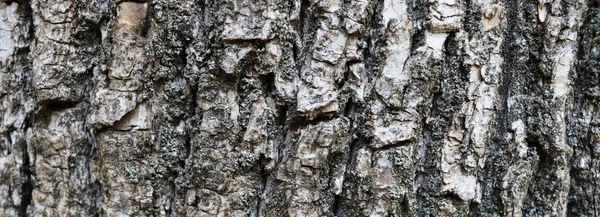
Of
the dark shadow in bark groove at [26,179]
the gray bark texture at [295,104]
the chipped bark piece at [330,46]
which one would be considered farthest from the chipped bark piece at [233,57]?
the dark shadow in bark groove at [26,179]

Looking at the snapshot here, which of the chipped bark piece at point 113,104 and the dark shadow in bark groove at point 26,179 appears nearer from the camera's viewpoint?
the chipped bark piece at point 113,104

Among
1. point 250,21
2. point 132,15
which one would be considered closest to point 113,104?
point 132,15

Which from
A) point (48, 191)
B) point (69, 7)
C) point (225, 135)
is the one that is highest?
point (69, 7)

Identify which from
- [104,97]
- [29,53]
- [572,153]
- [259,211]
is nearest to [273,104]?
[259,211]

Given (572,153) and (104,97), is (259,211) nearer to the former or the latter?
(104,97)

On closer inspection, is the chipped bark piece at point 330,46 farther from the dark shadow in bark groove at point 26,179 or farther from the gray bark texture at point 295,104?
the dark shadow in bark groove at point 26,179

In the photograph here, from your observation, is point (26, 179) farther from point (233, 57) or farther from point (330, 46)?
point (330, 46)

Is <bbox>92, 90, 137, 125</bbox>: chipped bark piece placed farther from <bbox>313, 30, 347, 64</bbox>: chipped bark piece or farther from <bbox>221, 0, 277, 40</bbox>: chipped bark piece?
<bbox>313, 30, 347, 64</bbox>: chipped bark piece

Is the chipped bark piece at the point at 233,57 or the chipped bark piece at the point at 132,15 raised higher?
the chipped bark piece at the point at 132,15
